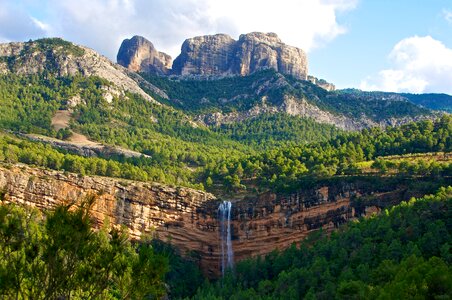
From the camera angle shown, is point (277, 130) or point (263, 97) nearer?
point (277, 130)

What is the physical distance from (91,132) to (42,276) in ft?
344

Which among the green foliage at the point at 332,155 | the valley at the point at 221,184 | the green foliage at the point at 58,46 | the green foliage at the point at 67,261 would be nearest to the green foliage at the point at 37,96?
the valley at the point at 221,184

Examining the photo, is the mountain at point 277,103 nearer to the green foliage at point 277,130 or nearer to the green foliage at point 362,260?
the green foliage at point 277,130

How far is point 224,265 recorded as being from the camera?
82250mm

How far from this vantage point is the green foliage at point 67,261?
18.4 metres

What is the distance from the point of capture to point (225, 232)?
3292 inches

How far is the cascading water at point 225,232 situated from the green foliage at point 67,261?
61.6 metres

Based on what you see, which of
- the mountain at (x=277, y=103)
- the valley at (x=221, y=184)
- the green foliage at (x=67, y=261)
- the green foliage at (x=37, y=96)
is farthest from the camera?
the mountain at (x=277, y=103)

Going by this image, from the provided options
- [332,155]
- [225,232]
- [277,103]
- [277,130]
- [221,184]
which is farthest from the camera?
[277,103]

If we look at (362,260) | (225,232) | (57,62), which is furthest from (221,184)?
(57,62)

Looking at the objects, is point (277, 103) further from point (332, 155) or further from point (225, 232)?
point (225, 232)

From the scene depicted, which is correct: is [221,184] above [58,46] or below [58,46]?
below

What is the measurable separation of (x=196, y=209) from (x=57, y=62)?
88.4 meters

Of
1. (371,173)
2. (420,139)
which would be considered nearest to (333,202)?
(371,173)
